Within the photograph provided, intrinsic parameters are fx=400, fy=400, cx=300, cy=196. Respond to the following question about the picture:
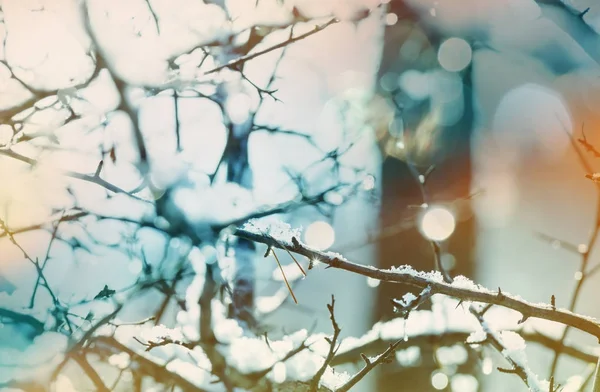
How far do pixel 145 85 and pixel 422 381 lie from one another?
311 centimetres

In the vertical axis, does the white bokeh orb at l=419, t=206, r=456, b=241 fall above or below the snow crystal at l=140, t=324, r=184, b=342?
above

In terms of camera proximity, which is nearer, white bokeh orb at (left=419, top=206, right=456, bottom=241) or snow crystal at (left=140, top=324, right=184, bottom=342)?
snow crystal at (left=140, top=324, right=184, bottom=342)

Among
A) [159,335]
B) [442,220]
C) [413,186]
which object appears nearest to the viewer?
[159,335]

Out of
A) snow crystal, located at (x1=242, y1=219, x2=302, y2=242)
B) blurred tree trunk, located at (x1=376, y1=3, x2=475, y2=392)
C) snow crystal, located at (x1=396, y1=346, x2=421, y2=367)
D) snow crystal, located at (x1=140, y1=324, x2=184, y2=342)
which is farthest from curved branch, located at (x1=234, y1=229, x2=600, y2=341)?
blurred tree trunk, located at (x1=376, y1=3, x2=475, y2=392)

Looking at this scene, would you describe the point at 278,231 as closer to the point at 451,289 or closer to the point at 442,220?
the point at 451,289

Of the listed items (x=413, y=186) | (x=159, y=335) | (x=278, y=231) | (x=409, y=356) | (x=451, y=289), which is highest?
(x=413, y=186)

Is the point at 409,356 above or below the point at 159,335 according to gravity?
above

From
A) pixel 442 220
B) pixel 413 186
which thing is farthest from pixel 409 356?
pixel 413 186

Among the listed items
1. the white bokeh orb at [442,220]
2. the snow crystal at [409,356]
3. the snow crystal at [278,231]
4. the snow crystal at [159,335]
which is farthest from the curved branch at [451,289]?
the snow crystal at [409,356]

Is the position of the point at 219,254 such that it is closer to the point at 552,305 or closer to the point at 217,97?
the point at 217,97

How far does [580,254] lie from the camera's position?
6.76 feet

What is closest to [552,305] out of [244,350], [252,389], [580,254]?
[580,254]

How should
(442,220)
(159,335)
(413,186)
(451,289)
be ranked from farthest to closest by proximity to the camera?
(413,186)
(442,220)
(159,335)
(451,289)

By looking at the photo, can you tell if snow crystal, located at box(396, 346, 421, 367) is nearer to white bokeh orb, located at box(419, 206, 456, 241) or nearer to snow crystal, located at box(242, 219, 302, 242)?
white bokeh orb, located at box(419, 206, 456, 241)
